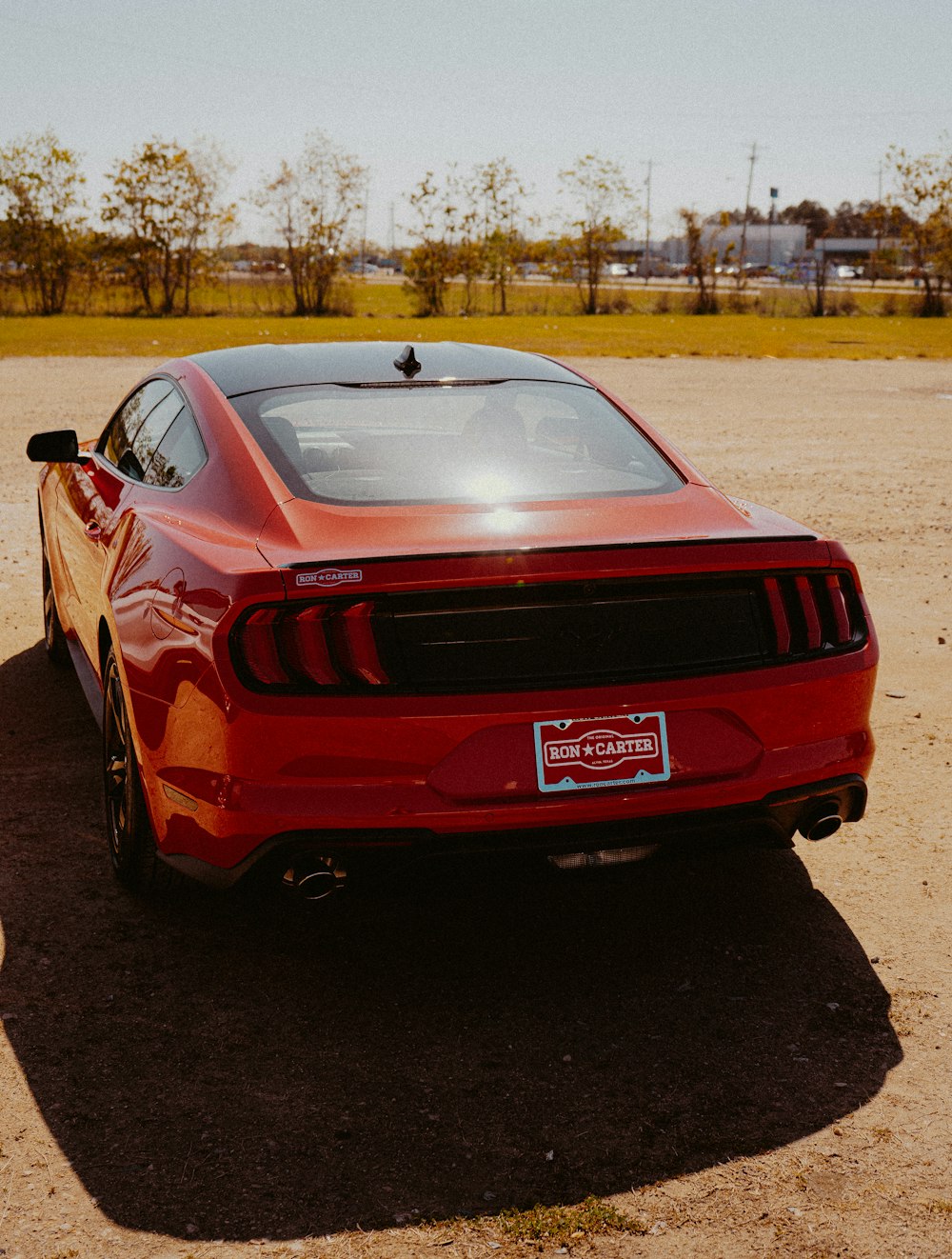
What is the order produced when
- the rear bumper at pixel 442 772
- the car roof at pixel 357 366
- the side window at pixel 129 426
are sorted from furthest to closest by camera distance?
the side window at pixel 129 426 → the car roof at pixel 357 366 → the rear bumper at pixel 442 772

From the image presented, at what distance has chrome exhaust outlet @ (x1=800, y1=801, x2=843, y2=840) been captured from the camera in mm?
3369

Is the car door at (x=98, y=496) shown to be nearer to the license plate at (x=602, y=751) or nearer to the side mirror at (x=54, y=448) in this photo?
the side mirror at (x=54, y=448)

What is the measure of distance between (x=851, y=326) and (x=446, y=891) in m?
41.6

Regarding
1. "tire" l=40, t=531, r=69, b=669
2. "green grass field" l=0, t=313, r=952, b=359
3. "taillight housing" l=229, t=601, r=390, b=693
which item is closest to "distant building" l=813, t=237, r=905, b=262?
"green grass field" l=0, t=313, r=952, b=359

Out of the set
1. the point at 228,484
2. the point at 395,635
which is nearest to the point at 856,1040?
the point at 395,635

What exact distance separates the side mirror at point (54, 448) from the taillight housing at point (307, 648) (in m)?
2.39

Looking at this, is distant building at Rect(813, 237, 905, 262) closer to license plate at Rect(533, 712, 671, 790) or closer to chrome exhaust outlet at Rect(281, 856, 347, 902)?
license plate at Rect(533, 712, 671, 790)

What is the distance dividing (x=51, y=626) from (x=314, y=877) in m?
3.65

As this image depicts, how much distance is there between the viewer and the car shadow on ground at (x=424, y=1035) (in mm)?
2674

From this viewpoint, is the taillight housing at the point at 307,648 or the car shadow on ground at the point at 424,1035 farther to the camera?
the taillight housing at the point at 307,648

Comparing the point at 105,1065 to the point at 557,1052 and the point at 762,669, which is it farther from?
the point at 762,669

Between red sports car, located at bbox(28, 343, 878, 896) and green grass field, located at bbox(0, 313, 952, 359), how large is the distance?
24469 mm

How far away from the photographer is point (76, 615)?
4.98m

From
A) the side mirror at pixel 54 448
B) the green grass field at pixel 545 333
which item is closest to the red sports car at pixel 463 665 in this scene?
the side mirror at pixel 54 448
